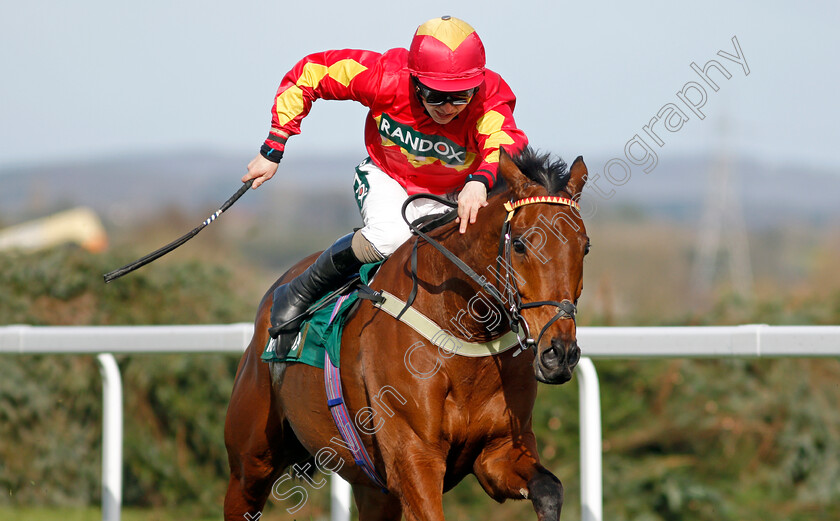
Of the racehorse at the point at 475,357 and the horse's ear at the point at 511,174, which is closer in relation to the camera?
the racehorse at the point at 475,357

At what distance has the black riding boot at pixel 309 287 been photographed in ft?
Result: 13.1

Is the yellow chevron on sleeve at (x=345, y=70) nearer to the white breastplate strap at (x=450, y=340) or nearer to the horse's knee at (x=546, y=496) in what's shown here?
the white breastplate strap at (x=450, y=340)

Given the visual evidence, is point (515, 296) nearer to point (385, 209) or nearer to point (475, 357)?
point (475, 357)

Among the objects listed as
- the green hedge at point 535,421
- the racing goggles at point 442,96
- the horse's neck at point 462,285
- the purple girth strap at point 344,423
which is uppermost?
the racing goggles at point 442,96

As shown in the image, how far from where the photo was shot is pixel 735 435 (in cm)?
656

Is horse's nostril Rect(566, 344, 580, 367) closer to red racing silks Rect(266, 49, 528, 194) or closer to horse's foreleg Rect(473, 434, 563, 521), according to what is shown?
horse's foreleg Rect(473, 434, 563, 521)

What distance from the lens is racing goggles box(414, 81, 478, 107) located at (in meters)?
3.54

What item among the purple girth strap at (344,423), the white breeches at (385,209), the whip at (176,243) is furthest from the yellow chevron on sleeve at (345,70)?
the purple girth strap at (344,423)

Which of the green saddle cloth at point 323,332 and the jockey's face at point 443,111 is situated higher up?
the jockey's face at point 443,111

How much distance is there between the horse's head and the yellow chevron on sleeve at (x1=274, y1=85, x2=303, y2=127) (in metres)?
1.08

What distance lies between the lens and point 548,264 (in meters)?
2.94

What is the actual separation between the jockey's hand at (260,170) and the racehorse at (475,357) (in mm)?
583

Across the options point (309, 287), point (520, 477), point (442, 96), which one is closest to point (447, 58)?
point (442, 96)

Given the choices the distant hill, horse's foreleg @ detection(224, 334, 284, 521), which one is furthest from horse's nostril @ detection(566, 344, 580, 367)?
the distant hill
